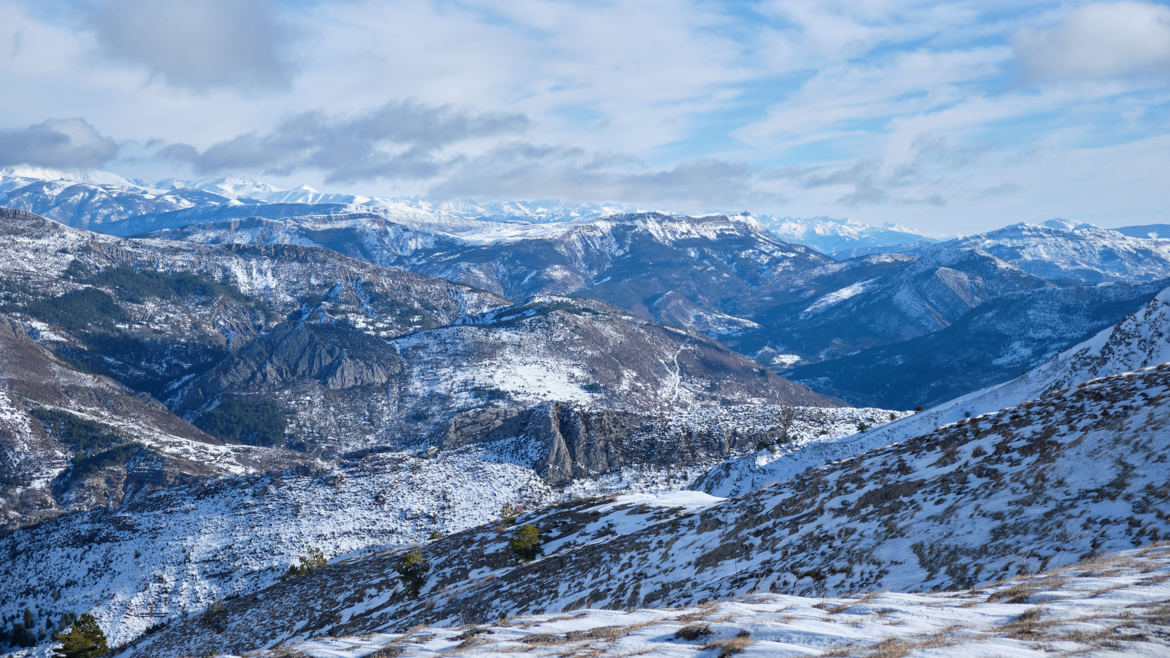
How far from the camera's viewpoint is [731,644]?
48.5 ft

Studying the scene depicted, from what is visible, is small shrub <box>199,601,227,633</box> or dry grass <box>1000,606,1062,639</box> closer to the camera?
dry grass <box>1000,606,1062,639</box>

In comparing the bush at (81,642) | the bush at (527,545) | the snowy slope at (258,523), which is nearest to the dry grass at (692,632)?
the bush at (527,545)

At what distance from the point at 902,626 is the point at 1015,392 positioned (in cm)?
10602

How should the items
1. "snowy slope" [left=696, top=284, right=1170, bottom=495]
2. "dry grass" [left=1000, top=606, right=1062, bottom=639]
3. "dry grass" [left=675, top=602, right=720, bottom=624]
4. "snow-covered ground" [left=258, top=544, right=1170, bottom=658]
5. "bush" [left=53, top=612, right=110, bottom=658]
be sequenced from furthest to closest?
"snowy slope" [left=696, top=284, right=1170, bottom=495] → "bush" [left=53, top=612, right=110, bottom=658] → "dry grass" [left=675, top=602, right=720, bottom=624] → "dry grass" [left=1000, top=606, right=1062, bottom=639] → "snow-covered ground" [left=258, top=544, right=1170, bottom=658]

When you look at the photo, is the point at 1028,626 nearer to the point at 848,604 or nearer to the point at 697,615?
the point at 848,604

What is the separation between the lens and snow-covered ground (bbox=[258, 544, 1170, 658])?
12.1m

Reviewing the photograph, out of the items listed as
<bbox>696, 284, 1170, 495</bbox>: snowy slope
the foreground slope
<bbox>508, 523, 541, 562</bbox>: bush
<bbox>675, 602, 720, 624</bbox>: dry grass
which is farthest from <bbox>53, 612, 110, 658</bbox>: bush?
<bbox>696, 284, 1170, 495</bbox>: snowy slope

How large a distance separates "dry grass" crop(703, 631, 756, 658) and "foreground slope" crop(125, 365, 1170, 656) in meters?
9.62

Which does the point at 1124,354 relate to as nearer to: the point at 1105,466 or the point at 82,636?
the point at 1105,466

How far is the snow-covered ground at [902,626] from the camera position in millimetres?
12133

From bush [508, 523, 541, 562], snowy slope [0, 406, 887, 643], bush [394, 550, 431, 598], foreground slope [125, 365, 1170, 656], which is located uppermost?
foreground slope [125, 365, 1170, 656]

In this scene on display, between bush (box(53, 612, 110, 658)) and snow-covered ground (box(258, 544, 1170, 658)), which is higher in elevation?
snow-covered ground (box(258, 544, 1170, 658))

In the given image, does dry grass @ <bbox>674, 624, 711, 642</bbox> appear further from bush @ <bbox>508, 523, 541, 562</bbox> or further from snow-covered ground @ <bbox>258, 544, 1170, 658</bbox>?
bush @ <bbox>508, 523, 541, 562</bbox>

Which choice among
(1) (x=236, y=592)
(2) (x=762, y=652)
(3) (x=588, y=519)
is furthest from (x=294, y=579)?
(2) (x=762, y=652)
